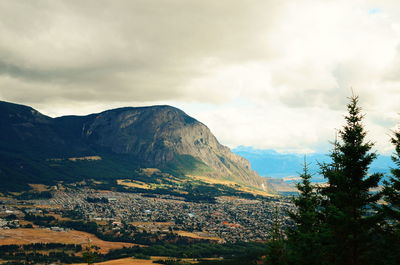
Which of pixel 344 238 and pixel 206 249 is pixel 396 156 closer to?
pixel 344 238

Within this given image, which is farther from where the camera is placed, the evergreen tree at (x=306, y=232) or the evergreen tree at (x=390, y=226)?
the evergreen tree at (x=306, y=232)

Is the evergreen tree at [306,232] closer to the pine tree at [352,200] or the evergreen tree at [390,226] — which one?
the pine tree at [352,200]

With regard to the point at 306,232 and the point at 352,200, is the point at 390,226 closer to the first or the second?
the point at 352,200

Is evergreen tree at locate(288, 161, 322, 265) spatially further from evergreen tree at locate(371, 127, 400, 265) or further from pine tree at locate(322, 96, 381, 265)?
evergreen tree at locate(371, 127, 400, 265)

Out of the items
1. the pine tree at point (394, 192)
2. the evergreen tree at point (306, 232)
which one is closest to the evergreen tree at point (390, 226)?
the pine tree at point (394, 192)

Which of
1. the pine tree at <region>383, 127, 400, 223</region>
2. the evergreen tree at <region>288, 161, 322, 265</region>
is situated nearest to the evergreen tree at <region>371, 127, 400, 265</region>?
the pine tree at <region>383, 127, 400, 223</region>

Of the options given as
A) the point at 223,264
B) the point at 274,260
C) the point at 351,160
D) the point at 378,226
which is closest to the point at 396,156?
the point at 351,160
